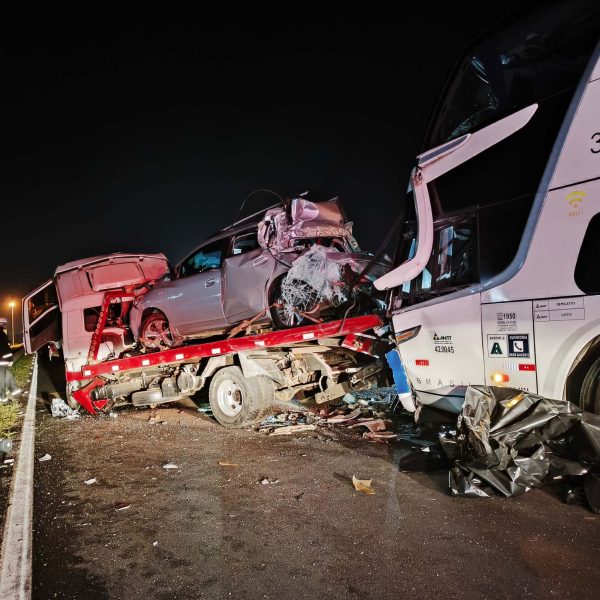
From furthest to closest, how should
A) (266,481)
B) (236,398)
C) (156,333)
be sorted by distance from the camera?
(156,333), (236,398), (266,481)

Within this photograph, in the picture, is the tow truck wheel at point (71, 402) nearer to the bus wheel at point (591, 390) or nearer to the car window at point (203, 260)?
the car window at point (203, 260)

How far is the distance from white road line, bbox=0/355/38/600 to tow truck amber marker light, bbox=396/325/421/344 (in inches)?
142

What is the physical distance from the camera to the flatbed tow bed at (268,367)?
240 inches

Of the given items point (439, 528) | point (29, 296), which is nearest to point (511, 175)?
point (439, 528)

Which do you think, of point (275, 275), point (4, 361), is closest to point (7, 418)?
point (4, 361)

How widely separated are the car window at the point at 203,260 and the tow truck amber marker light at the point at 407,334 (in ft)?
10.6

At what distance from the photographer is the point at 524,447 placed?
396cm

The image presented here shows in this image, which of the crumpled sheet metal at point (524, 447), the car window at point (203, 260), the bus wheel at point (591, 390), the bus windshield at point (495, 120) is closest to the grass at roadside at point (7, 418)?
the car window at point (203, 260)

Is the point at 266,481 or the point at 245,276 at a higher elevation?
the point at 245,276

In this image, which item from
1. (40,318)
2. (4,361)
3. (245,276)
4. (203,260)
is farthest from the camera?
(40,318)

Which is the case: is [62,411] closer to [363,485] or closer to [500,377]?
[363,485]

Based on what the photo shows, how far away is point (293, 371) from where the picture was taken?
6898mm

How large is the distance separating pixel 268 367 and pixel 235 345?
0.52m

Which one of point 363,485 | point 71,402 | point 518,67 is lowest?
point 71,402
